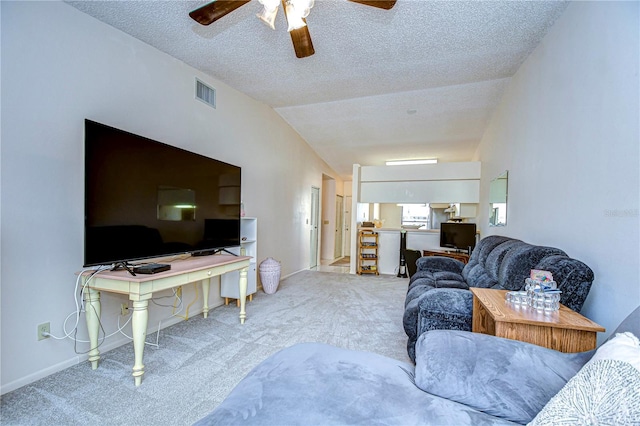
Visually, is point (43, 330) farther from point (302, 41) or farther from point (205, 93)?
point (302, 41)

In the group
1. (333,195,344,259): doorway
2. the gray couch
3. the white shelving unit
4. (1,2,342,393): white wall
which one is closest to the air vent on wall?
(1,2,342,393): white wall

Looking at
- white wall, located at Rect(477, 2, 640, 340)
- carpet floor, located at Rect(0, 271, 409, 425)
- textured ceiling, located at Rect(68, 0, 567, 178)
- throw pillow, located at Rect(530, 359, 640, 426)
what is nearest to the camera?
throw pillow, located at Rect(530, 359, 640, 426)

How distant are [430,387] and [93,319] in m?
2.25

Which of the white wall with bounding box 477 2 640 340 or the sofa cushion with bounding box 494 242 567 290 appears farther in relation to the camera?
the sofa cushion with bounding box 494 242 567 290

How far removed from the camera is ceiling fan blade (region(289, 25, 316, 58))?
1.94 meters

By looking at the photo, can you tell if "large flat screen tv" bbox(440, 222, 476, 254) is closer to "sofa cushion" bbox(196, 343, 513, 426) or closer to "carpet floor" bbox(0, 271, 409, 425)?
"carpet floor" bbox(0, 271, 409, 425)

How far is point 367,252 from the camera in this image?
228 inches

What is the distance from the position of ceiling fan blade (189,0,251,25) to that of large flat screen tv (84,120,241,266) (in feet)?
3.07

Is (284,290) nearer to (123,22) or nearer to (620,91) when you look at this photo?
(123,22)

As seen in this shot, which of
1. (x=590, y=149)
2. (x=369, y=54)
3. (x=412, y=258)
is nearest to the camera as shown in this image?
(x=590, y=149)

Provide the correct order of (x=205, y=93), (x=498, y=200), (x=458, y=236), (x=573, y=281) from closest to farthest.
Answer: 1. (x=573, y=281)
2. (x=205, y=93)
3. (x=498, y=200)
4. (x=458, y=236)

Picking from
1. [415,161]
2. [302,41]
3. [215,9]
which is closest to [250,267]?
[302,41]

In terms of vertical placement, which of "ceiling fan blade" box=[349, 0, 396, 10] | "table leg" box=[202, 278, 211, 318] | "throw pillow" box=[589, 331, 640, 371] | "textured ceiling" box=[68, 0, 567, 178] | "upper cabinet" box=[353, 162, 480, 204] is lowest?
"table leg" box=[202, 278, 211, 318]

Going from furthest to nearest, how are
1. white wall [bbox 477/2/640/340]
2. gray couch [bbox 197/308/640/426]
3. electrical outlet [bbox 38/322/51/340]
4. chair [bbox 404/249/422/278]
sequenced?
chair [bbox 404/249/422/278] < electrical outlet [bbox 38/322/51/340] < white wall [bbox 477/2/640/340] < gray couch [bbox 197/308/640/426]
